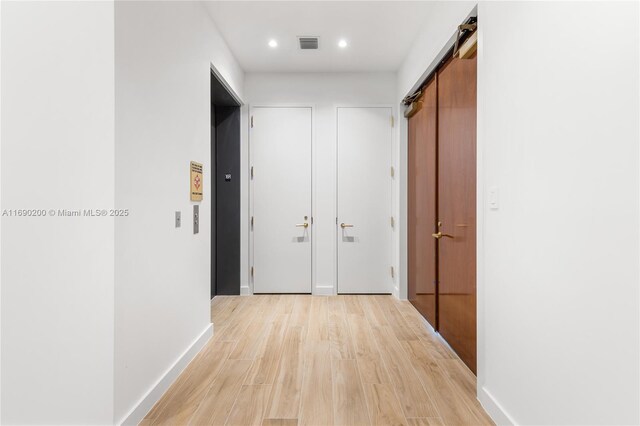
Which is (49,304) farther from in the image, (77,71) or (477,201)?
(477,201)

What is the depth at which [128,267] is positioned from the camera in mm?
1612

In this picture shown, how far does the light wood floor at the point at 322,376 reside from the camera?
1766 mm

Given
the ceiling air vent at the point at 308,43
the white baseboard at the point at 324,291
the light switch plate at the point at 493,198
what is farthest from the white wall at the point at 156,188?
the light switch plate at the point at 493,198

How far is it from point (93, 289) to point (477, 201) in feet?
6.41

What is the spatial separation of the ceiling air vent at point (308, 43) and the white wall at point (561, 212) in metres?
1.78

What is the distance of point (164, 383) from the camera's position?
1.98m

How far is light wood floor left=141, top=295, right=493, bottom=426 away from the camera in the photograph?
69.5 inches

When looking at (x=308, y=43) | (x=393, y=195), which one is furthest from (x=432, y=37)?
(x=393, y=195)

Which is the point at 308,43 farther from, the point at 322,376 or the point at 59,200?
the point at 322,376

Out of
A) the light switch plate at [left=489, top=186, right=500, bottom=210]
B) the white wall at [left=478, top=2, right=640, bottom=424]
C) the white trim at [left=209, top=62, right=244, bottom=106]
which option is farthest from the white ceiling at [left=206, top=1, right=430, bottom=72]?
the light switch plate at [left=489, top=186, right=500, bottom=210]

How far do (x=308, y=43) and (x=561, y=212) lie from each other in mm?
2800

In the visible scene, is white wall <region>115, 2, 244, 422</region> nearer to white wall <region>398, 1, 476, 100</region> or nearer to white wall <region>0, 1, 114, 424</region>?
white wall <region>0, 1, 114, 424</region>

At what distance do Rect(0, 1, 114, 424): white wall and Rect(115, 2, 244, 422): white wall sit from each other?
6 cm

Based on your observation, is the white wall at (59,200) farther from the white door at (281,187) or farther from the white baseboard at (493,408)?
the white door at (281,187)
